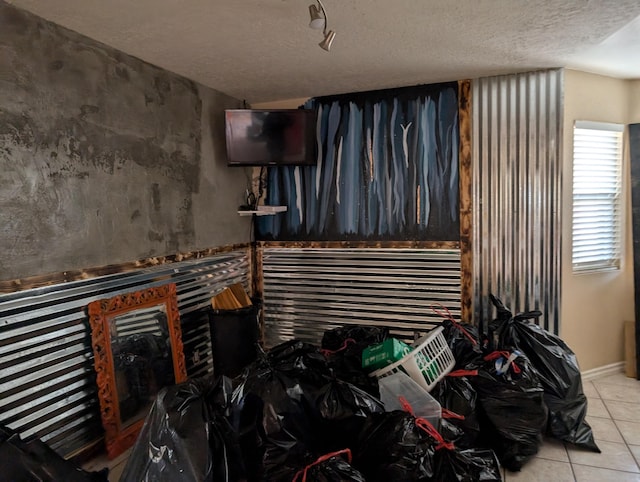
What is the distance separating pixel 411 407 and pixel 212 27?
2207mm

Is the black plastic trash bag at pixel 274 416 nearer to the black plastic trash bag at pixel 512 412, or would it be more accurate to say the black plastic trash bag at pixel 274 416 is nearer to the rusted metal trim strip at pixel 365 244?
the black plastic trash bag at pixel 512 412

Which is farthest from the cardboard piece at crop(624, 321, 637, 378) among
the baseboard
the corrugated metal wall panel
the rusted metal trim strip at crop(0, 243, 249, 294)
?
the rusted metal trim strip at crop(0, 243, 249, 294)

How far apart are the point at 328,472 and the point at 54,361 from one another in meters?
1.46

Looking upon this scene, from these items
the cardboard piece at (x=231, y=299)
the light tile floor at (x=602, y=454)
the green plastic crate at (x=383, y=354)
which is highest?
the cardboard piece at (x=231, y=299)

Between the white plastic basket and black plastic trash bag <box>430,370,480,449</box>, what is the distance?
0.07 meters

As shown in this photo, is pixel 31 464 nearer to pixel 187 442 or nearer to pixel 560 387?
pixel 187 442

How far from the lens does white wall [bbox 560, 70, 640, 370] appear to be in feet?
10.1

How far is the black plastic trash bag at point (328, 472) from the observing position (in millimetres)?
1556

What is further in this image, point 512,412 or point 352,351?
point 352,351

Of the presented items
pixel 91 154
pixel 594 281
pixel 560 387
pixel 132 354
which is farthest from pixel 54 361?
pixel 594 281

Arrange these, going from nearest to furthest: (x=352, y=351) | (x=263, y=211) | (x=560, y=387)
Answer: (x=560, y=387), (x=352, y=351), (x=263, y=211)

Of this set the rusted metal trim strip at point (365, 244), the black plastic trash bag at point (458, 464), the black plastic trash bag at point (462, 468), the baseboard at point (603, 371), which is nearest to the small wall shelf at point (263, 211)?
the rusted metal trim strip at point (365, 244)

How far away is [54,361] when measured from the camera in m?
2.04

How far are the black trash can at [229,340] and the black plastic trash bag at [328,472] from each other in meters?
1.38
